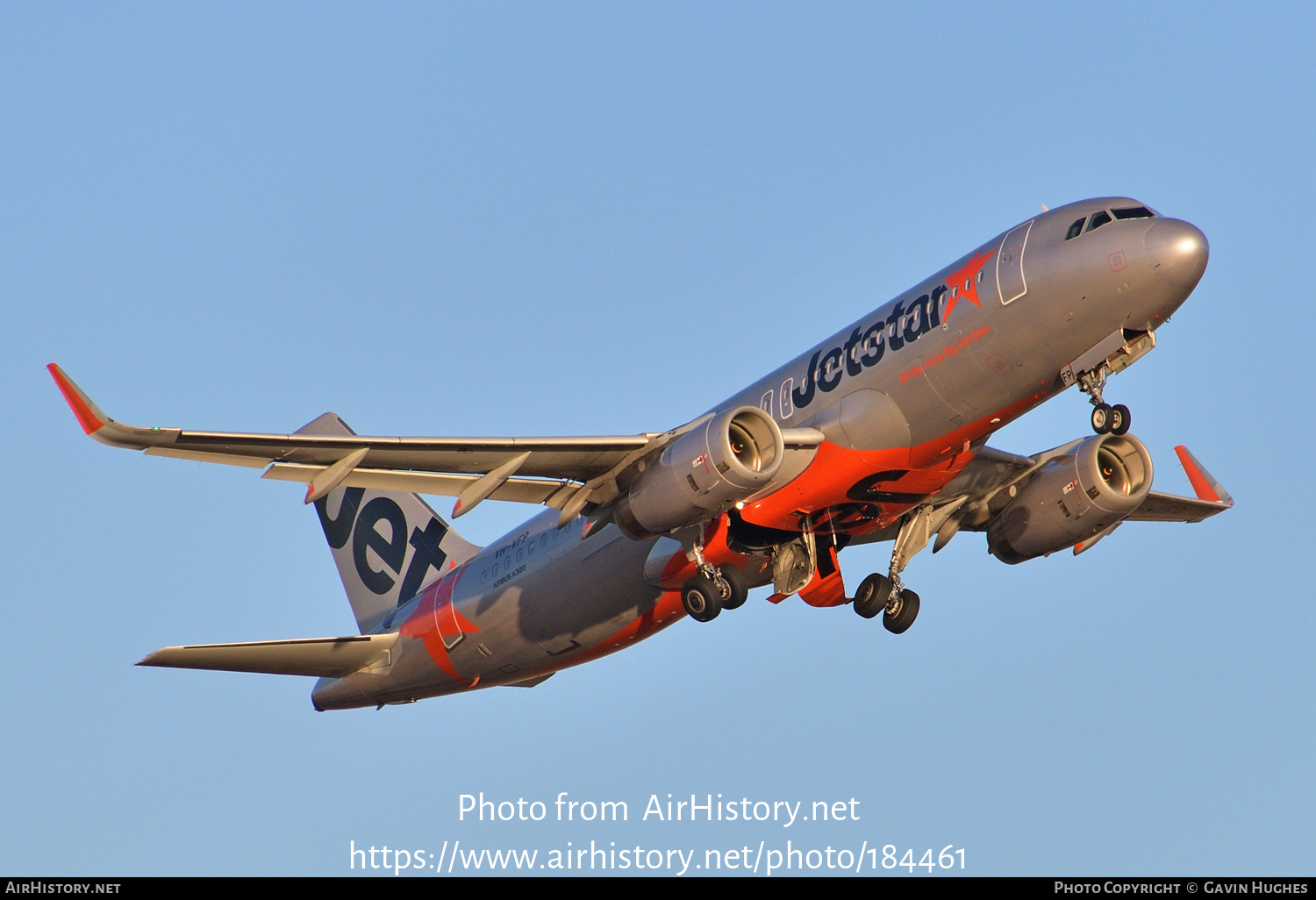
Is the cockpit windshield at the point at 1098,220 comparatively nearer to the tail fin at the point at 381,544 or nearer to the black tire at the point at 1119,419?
the black tire at the point at 1119,419

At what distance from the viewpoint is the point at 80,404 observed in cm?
2227

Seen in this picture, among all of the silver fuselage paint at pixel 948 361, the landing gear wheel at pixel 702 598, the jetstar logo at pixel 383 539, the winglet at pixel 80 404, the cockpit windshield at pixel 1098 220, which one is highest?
the jetstar logo at pixel 383 539

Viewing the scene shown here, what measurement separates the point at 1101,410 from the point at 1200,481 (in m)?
11.3

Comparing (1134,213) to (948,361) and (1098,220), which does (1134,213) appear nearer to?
(1098,220)

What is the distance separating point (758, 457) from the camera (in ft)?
85.2

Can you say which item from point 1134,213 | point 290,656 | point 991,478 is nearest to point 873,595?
point 991,478

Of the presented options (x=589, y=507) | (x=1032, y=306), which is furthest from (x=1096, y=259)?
(x=589, y=507)

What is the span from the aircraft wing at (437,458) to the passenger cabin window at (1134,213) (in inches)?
243

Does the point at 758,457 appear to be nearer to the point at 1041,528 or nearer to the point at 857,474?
the point at 857,474

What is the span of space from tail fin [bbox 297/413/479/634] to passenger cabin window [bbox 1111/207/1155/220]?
1684 centimetres

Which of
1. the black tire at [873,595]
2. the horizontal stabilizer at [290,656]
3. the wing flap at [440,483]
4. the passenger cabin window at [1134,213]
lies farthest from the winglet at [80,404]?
the passenger cabin window at [1134,213]

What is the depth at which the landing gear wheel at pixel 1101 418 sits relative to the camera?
2489cm

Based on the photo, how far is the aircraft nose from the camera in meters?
23.5

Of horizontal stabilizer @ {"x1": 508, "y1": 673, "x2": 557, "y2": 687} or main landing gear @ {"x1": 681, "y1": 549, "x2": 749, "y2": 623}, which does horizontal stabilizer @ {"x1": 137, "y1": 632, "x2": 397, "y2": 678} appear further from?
main landing gear @ {"x1": 681, "y1": 549, "x2": 749, "y2": 623}
